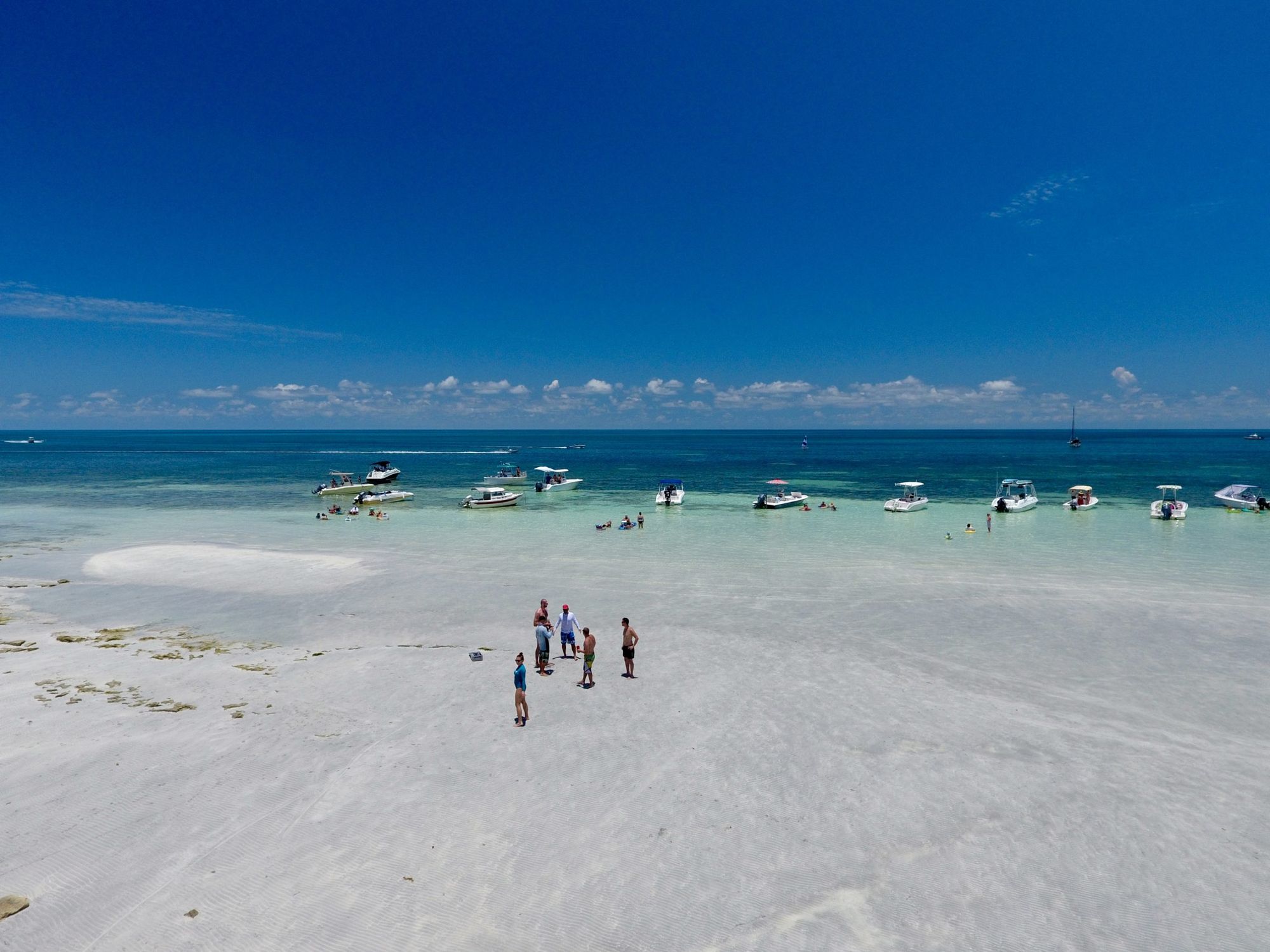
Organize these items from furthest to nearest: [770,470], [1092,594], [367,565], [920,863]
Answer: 1. [770,470]
2. [367,565]
3. [1092,594]
4. [920,863]

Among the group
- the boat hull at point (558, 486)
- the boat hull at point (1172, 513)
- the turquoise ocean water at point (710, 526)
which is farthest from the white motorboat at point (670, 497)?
the boat hull at point (1172, 513)

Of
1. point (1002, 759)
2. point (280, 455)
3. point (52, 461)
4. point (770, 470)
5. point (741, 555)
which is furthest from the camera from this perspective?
point (280, 455)

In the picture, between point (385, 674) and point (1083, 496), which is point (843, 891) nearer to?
point (385, 674)

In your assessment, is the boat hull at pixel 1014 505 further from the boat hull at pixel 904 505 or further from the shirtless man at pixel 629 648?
the shirtless man at pixel 629 648

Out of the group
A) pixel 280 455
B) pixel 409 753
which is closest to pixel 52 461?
pixel 280 455

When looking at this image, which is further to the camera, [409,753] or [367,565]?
[367,565]

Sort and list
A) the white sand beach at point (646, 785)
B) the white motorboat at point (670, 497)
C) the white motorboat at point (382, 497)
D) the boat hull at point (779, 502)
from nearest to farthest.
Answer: the white sand beach at point (646, 785), the boat hull at point (779, 502), the white motorboat at point (382, 497), the white motorboat at point (670, 497)

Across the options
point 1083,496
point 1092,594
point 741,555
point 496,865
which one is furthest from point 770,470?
point 496,865
